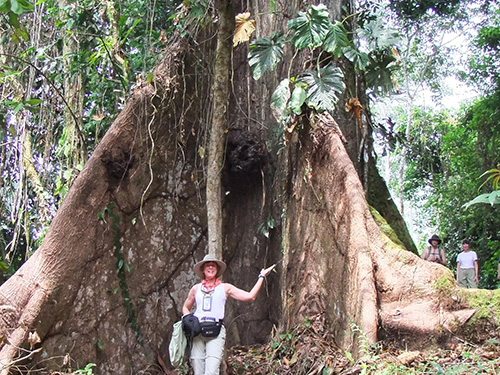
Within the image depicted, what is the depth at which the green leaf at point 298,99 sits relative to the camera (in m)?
5.69

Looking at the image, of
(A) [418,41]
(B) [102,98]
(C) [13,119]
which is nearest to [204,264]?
(B) [102,98]

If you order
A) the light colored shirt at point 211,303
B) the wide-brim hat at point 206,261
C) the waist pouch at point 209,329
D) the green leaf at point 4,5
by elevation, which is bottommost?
the waist pouch at point 209,329

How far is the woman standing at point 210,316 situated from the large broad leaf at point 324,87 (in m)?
1.70

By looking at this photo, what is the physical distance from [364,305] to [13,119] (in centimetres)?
635

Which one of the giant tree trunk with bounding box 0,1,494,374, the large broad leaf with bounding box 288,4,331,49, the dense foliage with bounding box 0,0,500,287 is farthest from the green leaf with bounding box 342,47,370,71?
the giant tree trunk with bounding box 0,1,494,374

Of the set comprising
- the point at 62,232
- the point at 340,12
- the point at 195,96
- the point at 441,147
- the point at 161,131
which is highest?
the point at 441,147

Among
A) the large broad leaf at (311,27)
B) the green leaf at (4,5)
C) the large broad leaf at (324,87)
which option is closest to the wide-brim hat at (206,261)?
the large broad leaf at (324,87)

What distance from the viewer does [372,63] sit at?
22.8 ft

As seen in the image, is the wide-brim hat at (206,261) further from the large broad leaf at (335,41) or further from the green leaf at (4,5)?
the green leaf at (4,5)

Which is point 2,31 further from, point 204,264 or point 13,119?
point 204,264

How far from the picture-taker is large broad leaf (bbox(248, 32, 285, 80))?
19.4 feet

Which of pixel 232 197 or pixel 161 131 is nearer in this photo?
pixel 161 131

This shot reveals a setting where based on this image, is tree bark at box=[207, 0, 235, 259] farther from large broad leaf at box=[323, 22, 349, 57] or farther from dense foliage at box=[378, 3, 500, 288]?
dense foliage at box=[378, 3, 500, 288]

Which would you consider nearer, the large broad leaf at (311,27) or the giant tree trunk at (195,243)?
the giant tree trunk at (195,243)
